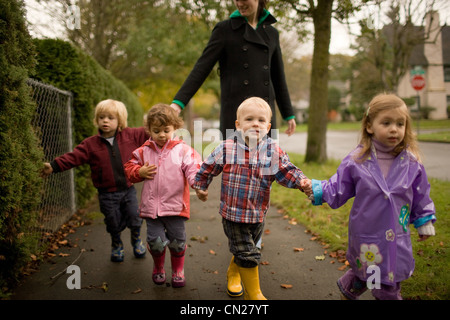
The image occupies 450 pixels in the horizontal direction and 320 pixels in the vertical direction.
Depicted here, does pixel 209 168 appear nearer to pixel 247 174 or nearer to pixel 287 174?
pixel 247 174

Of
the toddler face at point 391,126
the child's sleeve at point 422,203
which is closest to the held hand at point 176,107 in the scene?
the toddler face at point 391,126

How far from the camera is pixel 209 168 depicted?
2.52m

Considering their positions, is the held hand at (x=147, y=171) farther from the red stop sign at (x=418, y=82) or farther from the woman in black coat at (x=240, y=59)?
the red stop sign at (x=418, y=82)

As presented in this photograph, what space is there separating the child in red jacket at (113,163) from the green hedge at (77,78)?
171 cm

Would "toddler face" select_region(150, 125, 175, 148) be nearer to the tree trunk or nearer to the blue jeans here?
the blue jeans

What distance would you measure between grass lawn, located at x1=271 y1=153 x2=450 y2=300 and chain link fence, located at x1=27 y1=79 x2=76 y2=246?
3.33 m

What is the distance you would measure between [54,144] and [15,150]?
2094 mm

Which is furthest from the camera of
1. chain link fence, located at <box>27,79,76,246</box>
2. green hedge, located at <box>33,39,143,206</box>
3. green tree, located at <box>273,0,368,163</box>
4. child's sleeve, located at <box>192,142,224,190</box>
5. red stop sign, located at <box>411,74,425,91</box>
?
green tree, located at <box>273,0,368,163</box>

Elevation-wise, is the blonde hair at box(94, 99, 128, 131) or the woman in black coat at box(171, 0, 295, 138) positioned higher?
the woman in black coat at box(171, 0, 295, 138)

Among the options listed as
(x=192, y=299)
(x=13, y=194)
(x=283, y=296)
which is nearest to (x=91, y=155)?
(x=13, y=194)

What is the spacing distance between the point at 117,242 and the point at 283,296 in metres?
1.80

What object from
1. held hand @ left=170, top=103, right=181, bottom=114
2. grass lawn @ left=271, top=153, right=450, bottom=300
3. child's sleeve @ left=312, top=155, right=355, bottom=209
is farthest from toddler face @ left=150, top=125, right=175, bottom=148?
grass lawn @ left=271, top=153, right=450, bottom=300

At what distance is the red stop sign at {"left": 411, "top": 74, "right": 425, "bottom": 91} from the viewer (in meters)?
4.39

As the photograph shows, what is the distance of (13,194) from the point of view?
2.76m
